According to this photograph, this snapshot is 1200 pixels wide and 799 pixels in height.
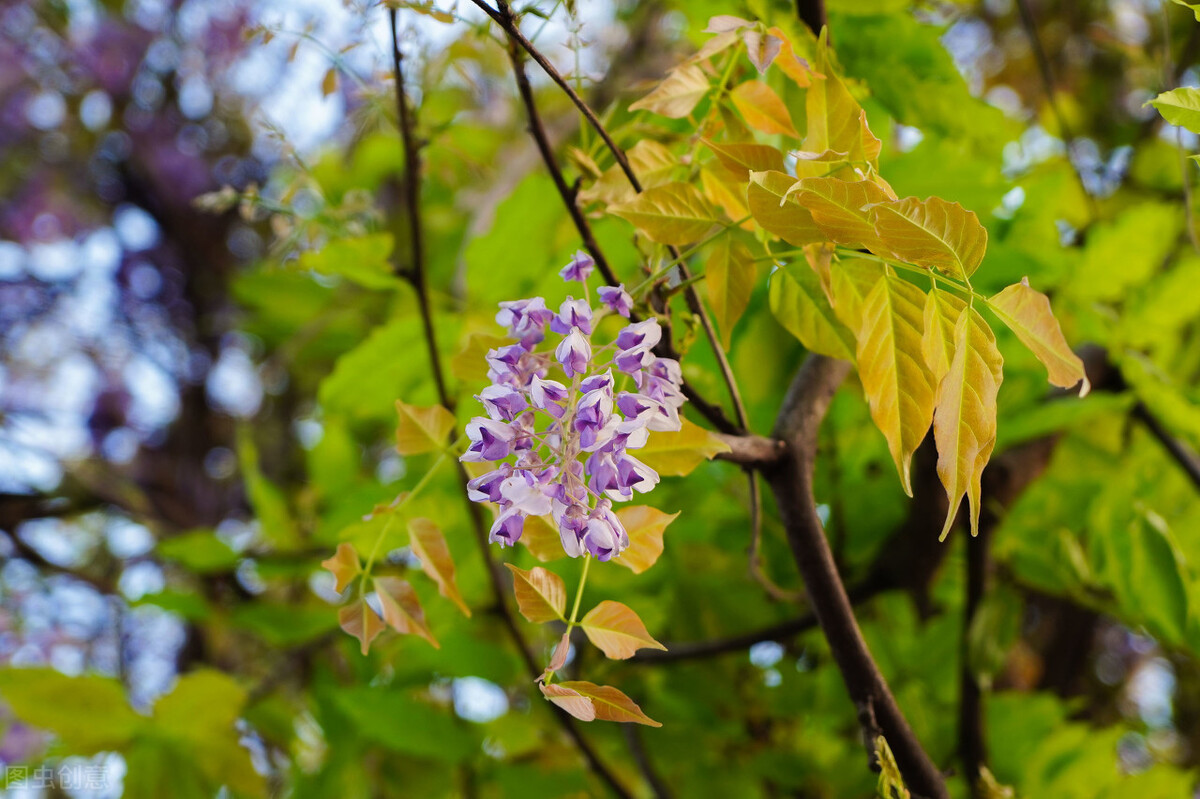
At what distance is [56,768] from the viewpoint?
23.3 inches

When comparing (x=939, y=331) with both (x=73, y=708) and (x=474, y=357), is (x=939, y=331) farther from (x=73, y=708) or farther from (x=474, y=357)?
(x=73, y=708)

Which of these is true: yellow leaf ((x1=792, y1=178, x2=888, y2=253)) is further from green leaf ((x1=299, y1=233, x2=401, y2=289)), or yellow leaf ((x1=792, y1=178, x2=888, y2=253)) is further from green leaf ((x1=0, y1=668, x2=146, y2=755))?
green leaf ((x1=0, y1=668, x2=146, y2=755))

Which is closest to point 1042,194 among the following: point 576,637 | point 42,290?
point 576,637

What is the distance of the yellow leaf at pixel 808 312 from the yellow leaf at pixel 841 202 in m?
0.04

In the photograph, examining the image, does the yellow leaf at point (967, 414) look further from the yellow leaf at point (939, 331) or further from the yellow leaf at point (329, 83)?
the yellow leaf at point (329, 83)

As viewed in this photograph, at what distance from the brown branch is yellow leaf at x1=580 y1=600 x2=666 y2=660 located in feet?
0.23

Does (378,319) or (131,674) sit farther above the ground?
(378,319)

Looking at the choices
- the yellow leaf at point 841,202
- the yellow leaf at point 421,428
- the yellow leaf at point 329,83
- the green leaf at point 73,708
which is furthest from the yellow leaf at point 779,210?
the green leaf at point 73,708

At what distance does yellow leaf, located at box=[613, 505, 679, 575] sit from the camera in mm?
227

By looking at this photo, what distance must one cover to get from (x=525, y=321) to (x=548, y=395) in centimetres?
3

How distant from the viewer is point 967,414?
0.17m

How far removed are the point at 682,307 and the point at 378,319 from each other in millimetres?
497

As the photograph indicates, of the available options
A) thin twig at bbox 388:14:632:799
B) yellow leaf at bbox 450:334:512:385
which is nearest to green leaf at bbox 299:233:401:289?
thin twig at bbox 388:14:632:799

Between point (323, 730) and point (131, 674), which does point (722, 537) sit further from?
point (131, 674)
